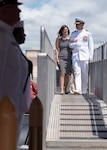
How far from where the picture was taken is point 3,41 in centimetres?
290

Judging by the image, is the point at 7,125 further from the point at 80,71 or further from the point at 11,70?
the point at 80,71

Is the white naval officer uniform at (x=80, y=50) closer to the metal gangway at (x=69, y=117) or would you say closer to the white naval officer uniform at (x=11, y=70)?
the metal gangway at (x=69, y=117)

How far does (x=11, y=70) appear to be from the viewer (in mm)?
2936

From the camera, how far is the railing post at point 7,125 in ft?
6.75

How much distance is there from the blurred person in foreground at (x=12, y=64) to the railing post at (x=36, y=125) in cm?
17

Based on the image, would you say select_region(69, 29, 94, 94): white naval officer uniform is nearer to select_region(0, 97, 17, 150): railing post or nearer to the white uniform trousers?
the white uniform trousers

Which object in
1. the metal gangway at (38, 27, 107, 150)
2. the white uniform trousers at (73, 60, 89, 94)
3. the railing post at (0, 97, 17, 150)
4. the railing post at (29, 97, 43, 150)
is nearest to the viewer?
Result: the railing post at (0, 97, 17, 150)

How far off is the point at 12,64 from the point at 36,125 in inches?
22.1

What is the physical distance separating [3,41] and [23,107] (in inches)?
21.9

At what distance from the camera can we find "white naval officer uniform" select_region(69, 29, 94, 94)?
10.9m

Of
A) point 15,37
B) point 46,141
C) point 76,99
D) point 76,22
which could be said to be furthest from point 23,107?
point 76,22

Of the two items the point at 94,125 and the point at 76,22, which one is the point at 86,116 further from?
the point at 76,22

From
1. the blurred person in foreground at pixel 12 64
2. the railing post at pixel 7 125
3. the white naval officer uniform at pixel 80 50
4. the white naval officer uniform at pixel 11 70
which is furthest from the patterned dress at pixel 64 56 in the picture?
the railing post at pixel 7 125

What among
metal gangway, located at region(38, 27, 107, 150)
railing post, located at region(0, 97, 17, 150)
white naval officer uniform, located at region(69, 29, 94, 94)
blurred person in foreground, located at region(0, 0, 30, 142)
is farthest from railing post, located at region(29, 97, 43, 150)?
white naval officer uniform, located at region(69, 29, 94, 94)
